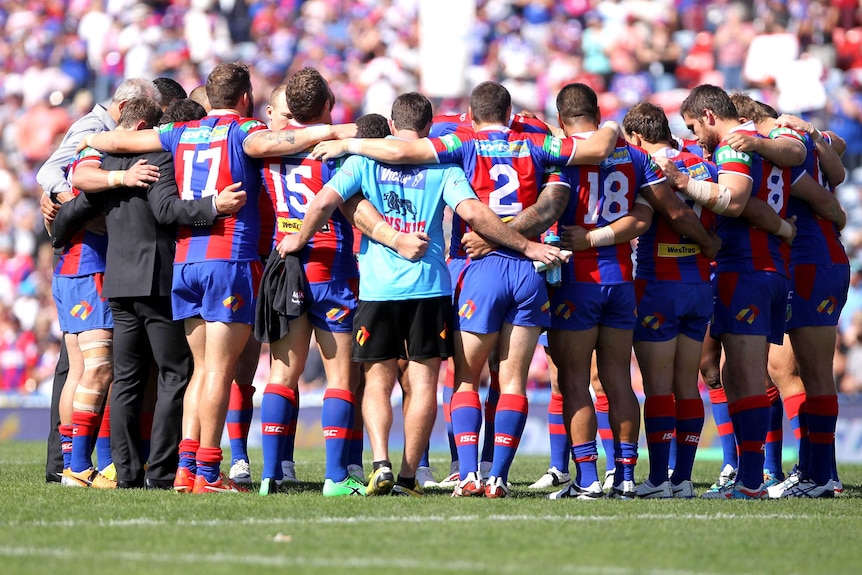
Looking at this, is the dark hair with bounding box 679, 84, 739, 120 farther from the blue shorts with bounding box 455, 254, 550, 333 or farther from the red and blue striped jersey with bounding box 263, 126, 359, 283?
the red and blue striped jersey with bounding box 263, 126, 359, 283

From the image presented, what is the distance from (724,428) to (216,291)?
438cm

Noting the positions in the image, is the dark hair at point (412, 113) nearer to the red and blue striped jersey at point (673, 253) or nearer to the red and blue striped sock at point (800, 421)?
the red and blue striped jersey at point (673, 253)

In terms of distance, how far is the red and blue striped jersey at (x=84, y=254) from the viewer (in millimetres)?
9070

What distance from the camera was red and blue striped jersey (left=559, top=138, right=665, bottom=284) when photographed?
26.5ft

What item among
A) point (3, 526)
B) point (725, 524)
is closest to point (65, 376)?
point (3, 526)

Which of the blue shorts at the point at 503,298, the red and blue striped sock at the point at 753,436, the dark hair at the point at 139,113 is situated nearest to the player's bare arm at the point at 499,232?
the blue shorts at the point at 503,298

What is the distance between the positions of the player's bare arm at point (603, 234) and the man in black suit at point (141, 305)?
8.56 ft

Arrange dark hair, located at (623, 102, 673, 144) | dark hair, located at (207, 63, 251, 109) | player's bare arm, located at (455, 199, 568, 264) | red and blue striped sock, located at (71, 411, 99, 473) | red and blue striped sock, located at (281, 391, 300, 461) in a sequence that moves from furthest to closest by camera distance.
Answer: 1. red and blue striped sock, located at (71, 411, 99, 473)
2. dark hair, located at (623, 102, 673, 144)
3. dark hair, located at (207, 63, 251, 109)
4. red and blue striped sock, located at (281, 391, 300, 461)
5. player's bare arm, located at (455, 199, 568, 264)

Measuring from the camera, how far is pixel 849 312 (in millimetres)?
16500

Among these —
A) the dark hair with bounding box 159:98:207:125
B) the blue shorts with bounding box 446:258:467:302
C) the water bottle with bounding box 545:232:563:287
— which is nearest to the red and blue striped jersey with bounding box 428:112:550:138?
the blue shorts with bounding box 446:258:467:302

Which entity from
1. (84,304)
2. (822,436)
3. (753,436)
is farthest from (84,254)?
(822,436)

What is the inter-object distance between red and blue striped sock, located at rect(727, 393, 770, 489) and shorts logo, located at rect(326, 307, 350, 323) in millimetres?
2769

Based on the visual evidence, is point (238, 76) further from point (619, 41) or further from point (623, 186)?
point (619, 41)

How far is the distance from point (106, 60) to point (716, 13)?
11862 mm
